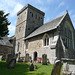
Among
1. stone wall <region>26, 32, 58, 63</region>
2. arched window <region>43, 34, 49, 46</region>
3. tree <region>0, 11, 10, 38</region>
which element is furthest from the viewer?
arched window <region>43, 34, 49, 46</region>

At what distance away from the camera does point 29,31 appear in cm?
2355

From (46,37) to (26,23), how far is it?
9186 millimetres

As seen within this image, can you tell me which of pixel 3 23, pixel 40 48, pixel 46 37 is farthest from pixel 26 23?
pixel 3 23

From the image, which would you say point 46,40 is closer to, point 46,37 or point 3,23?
point 46,37

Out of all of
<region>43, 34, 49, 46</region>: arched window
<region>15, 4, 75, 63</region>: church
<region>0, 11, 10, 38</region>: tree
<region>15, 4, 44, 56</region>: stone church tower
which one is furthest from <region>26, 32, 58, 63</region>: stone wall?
<region>0, 11, 10, 38</region>: tree

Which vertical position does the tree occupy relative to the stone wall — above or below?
above

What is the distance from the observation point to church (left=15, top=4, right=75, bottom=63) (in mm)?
13734

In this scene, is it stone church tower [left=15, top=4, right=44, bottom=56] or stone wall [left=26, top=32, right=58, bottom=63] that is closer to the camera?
stone wall [left=26, top=32, right=58, bottom=63]

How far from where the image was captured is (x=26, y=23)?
2352cm

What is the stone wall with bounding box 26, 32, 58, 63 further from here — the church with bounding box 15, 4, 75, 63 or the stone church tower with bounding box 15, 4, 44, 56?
the stone church tower with bounding box 15, 4, 44, 56

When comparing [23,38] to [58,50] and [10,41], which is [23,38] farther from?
[58,50]

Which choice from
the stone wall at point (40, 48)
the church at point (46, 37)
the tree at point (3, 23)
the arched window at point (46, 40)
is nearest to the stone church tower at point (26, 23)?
the church at point (46, 37)

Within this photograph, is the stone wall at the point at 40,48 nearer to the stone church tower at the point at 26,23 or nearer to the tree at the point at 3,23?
the stone church tower at the point at 26,23

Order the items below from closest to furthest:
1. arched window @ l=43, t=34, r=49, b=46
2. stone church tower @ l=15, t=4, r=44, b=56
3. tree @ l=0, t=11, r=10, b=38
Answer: tree @ l=0, t=11, r=10, b=38 → arched window @ l=43, t=34, r=49, b=46 → stone church tower @ l=15, t=4, r=44, b=56
